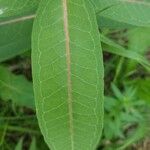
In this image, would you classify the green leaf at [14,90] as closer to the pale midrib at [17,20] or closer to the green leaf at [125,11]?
the pale midrib at [17,20]

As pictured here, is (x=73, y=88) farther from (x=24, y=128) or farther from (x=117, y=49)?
(x=24, y=128)

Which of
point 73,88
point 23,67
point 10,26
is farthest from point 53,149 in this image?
point 23,67

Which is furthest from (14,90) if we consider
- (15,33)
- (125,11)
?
(125,11)

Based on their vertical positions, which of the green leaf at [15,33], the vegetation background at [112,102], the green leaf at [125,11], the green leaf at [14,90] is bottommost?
the vegetation background at [112,102]

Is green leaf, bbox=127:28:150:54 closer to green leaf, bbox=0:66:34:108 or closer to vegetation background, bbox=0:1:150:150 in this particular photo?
vegetation background, bbox=0:1:150:150

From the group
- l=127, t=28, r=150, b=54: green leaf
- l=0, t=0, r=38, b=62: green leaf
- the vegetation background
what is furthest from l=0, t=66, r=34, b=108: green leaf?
l=127, t=28, r=150, b=54: green leaf

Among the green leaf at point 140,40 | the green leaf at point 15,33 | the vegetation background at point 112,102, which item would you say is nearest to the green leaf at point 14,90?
the vegetation background at point 112,102
